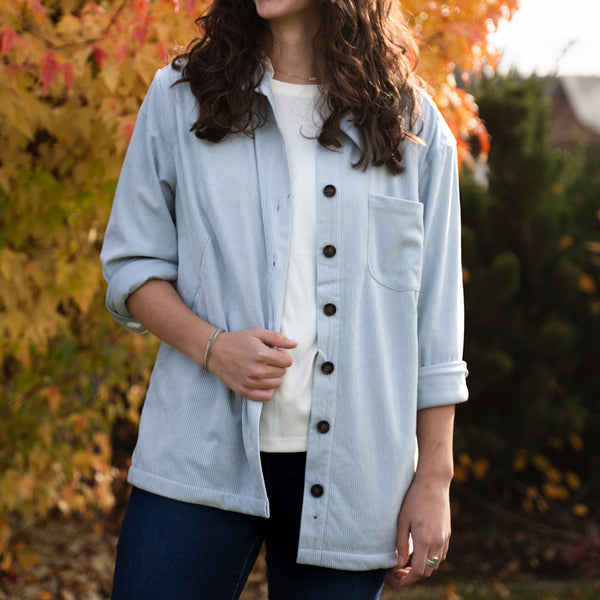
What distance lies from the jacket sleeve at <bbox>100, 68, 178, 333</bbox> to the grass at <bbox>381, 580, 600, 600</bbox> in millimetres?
2906

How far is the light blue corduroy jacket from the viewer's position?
1267 millimetres

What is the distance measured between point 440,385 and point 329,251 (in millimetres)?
317

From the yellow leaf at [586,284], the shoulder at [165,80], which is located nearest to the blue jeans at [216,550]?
the shoulder at [165,80]

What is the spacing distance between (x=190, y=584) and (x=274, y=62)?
95 cm

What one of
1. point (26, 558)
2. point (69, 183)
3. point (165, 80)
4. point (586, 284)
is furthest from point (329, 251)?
point (586, 284)

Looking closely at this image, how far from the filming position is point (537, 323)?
4543 millimetres

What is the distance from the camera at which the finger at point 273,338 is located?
1.22 meters

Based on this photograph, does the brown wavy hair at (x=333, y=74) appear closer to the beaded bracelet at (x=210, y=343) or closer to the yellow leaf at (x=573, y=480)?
the beaded bracelet at (x=210, y=343)

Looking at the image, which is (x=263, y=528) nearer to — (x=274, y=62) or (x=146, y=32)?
(x=274, y=62)

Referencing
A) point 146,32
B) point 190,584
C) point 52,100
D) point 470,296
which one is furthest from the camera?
point 470,296

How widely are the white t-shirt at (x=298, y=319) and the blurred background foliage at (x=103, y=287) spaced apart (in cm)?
60

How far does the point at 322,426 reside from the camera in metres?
1.27

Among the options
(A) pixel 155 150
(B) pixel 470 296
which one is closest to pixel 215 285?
(A) pixel 155 150

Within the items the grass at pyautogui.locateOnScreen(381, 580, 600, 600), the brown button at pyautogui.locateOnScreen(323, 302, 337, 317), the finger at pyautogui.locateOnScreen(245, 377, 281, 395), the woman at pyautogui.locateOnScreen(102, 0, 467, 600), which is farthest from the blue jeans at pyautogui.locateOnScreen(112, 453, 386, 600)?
the grass at pyautogui.locateOnScreen(381, 580, 600, 600)
